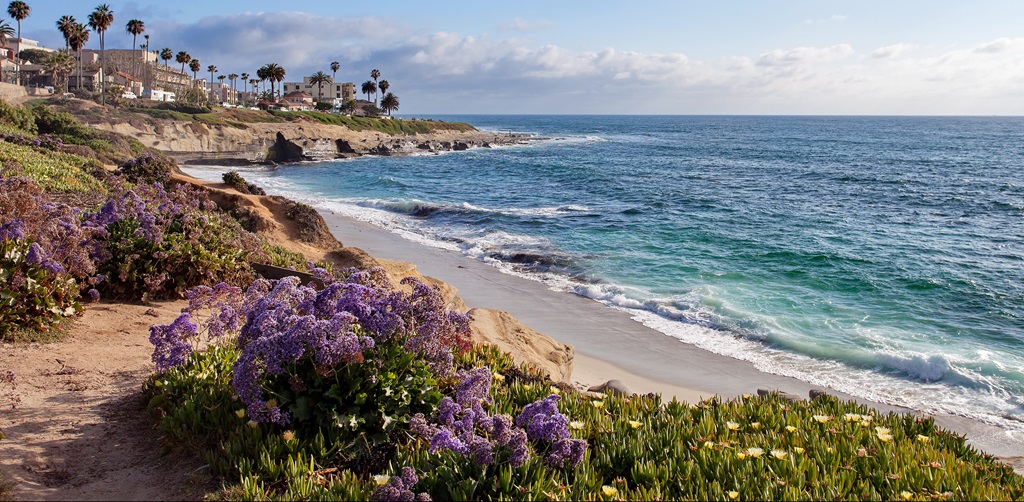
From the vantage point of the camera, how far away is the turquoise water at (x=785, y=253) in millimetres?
12430

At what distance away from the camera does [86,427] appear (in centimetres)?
543

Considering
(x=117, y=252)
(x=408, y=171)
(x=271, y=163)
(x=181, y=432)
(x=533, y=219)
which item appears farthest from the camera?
(x=271, y=163)

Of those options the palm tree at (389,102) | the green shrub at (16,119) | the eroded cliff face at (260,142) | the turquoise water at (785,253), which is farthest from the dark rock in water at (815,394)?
the palm tree at (389,102)

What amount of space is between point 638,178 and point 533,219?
21.3m

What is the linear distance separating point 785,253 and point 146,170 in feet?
61.9

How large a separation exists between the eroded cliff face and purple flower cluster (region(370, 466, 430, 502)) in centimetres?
5623

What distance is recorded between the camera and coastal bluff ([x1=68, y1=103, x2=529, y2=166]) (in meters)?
58.0

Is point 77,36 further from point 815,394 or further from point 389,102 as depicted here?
point 815,394

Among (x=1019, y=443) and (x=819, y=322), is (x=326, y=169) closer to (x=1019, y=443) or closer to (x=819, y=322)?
(x=819, y=322)

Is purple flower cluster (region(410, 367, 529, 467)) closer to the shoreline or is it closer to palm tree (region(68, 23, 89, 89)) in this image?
the shoreline

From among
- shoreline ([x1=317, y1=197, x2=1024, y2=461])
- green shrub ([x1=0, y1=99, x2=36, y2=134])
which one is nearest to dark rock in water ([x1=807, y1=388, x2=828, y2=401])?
shoreline ([x1=317, y1=197, x2=1024, y2=461])

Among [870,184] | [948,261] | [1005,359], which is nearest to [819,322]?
[1005,359]

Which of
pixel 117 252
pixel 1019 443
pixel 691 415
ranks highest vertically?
pixel 117 252

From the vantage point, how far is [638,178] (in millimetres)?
48969
